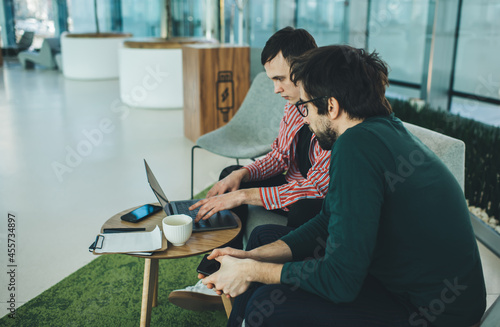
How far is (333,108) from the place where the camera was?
1.19 meters

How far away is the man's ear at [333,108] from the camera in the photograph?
1179 millimetres

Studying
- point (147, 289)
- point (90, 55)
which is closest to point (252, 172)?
point (147, 289)

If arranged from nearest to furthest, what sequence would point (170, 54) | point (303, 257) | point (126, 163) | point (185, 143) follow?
point (303, 257) < point (126, 163) < point (185, 143) < point (170, 54)

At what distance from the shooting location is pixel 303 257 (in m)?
1.39

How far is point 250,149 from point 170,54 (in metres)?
3.87

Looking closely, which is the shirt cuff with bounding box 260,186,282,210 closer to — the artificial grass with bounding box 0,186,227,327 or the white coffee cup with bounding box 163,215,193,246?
the white coffee cup with bounding box 163,215,193,246

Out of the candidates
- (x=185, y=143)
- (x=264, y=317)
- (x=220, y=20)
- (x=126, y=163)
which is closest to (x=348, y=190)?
(x=264, y=317)

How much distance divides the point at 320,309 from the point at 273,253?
26cm

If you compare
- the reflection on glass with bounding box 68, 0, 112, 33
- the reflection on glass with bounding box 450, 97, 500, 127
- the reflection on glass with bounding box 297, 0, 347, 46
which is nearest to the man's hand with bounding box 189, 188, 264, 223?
the reflection on glass with bounding box 450, 97, 500, 127

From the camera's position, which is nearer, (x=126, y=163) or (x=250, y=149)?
(x=250, y=149)

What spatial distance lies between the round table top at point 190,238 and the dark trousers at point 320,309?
1.29 feet

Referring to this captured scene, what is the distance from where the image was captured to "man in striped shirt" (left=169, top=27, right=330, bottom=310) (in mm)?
1760

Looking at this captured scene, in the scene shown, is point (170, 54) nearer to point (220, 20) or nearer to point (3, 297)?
point (220, 20)

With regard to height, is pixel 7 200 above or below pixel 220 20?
below
